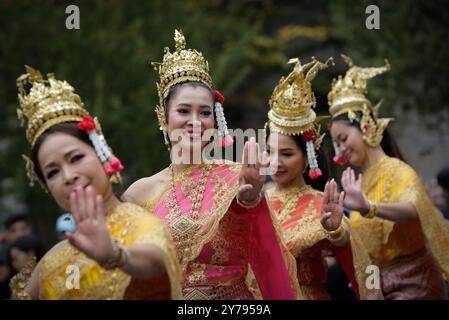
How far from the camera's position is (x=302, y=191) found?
6160 millimetres

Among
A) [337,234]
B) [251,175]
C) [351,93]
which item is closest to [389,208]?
[337,234]

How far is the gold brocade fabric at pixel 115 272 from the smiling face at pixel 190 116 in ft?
3.49

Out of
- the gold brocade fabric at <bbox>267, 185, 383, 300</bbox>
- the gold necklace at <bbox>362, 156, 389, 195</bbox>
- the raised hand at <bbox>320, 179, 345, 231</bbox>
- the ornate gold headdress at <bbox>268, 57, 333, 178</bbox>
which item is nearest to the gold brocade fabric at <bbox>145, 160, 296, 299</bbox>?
the raised hand at <bbox>320, 179, 345, 231</bbox>

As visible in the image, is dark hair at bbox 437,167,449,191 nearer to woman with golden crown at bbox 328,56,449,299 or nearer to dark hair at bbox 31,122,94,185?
woman with golden crown at bbox 328,56,449,299

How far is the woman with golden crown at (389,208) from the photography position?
6535 mm

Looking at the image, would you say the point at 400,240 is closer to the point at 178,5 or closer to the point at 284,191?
the point at 284,191

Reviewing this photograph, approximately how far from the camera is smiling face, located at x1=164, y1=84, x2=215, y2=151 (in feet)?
16.7

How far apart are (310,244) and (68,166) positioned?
228cm

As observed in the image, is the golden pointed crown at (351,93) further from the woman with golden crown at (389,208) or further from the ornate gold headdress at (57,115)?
the ornate gold headdress at (57,115)

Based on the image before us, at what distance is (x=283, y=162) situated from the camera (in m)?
6.10

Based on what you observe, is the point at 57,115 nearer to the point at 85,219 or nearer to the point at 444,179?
the point at 85,219

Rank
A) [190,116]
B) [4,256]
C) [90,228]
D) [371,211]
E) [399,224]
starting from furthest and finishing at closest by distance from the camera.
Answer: [4,256] → [399,224] → [371,211] → [190,116] → [90,228]

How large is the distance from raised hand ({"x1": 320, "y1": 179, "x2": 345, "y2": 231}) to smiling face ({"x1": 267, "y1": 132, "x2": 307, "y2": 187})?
0.79 metres

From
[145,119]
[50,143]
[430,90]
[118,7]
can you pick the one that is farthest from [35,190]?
[50,143]
